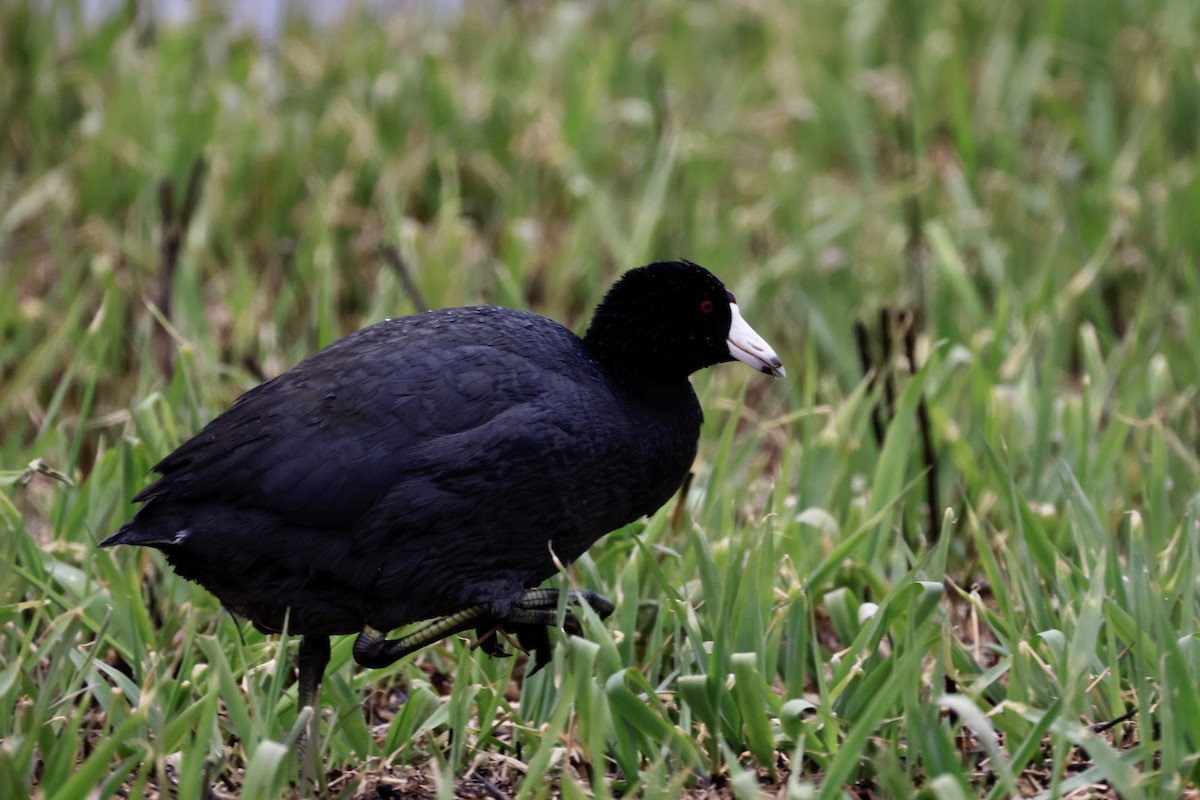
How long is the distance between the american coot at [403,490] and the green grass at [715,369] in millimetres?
139

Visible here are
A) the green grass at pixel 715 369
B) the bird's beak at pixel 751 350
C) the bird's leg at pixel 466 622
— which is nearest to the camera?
the green grass at pixel 715 369

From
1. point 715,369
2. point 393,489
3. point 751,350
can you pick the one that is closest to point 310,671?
point 393,489

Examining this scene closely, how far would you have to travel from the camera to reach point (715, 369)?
4.60 metres

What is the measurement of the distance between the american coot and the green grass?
0.46 feet

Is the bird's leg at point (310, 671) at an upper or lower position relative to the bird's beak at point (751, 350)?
lower

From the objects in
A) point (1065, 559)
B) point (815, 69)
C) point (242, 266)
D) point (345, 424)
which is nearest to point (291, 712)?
point (345, 424)

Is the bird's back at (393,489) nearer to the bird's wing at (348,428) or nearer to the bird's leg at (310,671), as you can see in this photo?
the bird's wing at (348,428)

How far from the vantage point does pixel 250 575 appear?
2744 millimetres

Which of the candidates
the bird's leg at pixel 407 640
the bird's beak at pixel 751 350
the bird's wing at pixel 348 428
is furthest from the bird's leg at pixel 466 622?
the bird's beak at pixel 751 350

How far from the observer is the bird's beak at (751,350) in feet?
10.1

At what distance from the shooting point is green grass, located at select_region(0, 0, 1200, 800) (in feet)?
8.65

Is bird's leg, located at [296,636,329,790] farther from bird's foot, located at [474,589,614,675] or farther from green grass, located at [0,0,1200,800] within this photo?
bird's foot, located at [474,589,614,675]

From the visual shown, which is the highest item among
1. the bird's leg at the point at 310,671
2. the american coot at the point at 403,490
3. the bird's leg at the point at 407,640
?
the american coot at the point at 403,490

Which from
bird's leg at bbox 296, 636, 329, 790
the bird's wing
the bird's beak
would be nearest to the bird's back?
the bird's wing
